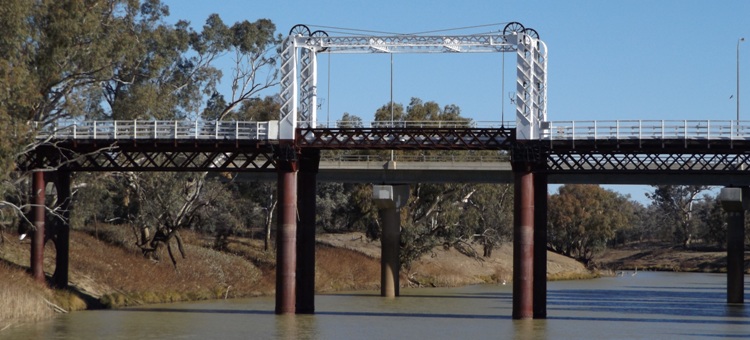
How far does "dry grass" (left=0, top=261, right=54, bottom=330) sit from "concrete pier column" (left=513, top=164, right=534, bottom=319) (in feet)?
79.7

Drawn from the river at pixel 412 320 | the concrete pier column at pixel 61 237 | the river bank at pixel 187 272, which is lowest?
the river at pixel 412 320

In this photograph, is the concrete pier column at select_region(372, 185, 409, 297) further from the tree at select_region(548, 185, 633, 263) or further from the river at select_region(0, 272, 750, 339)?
the tree at select_region(548, 185, 633, 263)

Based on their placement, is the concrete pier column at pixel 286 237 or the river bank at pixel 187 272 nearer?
the concrete pier column at pixel 286 237

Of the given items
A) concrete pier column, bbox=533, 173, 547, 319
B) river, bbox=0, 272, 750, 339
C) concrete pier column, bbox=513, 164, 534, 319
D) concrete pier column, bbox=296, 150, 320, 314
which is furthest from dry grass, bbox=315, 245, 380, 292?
concrete pier column, bbox=513, 164, 534, 319

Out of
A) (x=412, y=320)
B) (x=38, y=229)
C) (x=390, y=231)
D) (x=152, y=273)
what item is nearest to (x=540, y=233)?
(x=412, y=320)

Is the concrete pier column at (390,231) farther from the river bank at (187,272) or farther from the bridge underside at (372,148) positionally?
the bridge underside at (372,148)

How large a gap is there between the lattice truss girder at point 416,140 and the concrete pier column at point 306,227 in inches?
101

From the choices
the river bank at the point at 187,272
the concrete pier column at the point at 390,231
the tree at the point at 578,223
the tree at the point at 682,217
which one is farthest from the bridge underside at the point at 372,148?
the tree at the point at 682,217

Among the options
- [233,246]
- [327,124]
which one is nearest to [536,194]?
[327,124]

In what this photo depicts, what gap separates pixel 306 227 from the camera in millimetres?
69750

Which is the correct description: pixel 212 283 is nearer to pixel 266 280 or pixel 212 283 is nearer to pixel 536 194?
pixel 266 280

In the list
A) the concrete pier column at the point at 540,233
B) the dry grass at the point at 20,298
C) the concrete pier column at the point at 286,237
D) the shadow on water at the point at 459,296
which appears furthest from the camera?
the shadow on water at the point at 459,296

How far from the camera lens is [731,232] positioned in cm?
9056

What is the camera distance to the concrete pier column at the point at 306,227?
68.9 meters
